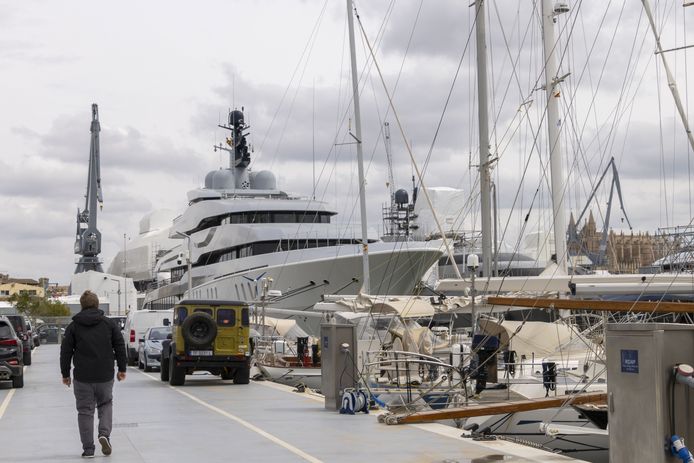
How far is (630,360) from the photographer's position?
29.4ft

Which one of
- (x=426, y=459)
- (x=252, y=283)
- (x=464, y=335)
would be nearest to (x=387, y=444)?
(x=426, y=459)

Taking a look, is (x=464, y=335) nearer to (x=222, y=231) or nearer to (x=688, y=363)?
(x=688, y=363)

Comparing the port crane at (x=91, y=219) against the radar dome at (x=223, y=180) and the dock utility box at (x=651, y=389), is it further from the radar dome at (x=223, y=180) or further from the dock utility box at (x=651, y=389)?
the dock utility box at (x=651, y=389)

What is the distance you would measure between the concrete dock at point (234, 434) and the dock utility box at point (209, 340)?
12.7 feet

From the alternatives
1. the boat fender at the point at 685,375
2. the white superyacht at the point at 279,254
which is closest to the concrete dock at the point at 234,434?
the boat fender at the point at 685,375

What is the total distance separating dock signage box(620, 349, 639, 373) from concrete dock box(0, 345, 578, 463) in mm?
2704

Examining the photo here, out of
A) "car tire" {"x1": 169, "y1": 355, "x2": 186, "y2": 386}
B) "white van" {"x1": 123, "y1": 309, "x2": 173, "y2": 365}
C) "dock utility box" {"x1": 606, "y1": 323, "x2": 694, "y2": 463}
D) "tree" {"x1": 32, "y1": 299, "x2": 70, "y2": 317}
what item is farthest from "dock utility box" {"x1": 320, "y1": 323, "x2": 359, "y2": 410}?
"tree" {"x1": 32, "y1": 299, "x2": 70, "y2": 317}

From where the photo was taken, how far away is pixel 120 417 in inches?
674

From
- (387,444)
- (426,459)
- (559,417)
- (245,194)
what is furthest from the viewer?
(245,194)

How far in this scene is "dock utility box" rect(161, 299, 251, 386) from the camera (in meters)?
25.6

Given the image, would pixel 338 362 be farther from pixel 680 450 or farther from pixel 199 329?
pixel 680 450

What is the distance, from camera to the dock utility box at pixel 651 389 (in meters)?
8.70

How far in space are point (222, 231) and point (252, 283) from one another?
300 inches

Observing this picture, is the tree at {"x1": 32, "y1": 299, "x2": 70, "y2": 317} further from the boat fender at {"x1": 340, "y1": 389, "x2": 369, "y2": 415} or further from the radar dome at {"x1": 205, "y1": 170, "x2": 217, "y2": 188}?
the boat fender at {"x1": 340, "y1": 389, "x2": 369, "y2": 415}
